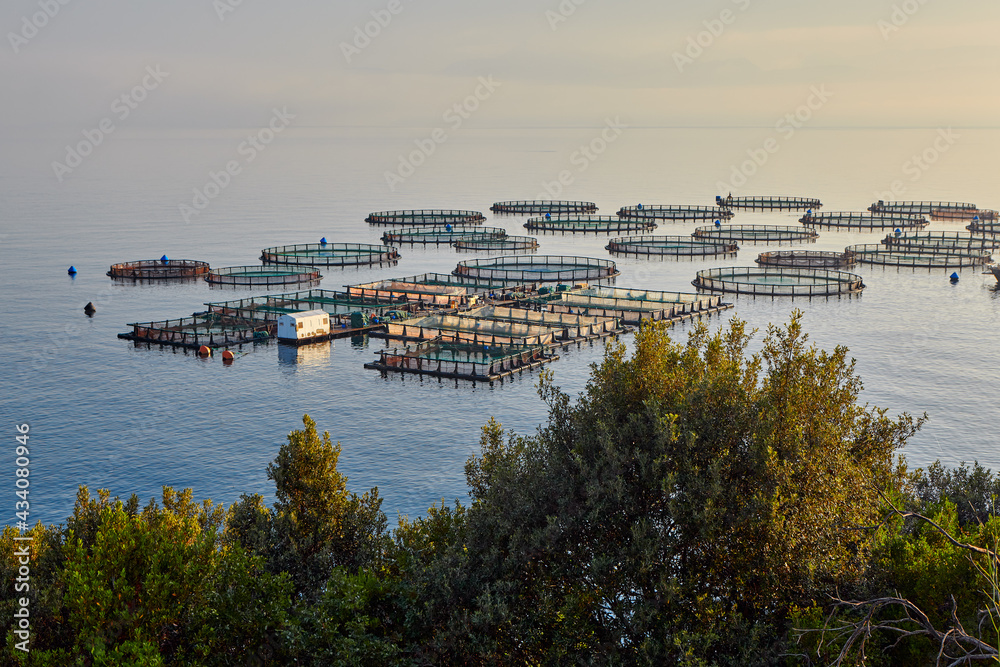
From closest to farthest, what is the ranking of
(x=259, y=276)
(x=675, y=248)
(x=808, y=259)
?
(x=259, y=276), (x=808, y=259), (x=675, y=248)

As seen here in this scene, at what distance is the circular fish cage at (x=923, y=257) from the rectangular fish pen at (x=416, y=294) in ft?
266

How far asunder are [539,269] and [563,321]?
50.2 metres

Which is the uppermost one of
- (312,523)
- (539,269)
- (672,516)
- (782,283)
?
(672,516)

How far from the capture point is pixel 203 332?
116562mm

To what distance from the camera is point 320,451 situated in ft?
117

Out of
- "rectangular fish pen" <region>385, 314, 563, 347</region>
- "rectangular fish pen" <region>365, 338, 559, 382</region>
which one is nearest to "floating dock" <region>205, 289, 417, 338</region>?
"rectangular fish pen" <region>385, 314, 563, 347</region>

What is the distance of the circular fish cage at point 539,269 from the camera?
158500 mm

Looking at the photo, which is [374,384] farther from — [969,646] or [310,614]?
[969,646]

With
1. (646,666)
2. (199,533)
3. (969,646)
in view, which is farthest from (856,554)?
(199,533)

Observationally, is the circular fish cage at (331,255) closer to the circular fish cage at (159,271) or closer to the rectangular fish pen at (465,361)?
the circular fish cage at (159,271)

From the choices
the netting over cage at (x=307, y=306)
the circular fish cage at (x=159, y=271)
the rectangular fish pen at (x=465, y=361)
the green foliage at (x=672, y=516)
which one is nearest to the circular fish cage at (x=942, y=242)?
the netting over cage at (x=307, y=306)

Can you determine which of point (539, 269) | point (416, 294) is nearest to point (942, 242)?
point (539, 269)

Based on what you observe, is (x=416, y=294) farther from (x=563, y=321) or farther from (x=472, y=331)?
(x=472, y=331)

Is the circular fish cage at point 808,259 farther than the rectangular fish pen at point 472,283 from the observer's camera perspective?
Yes
